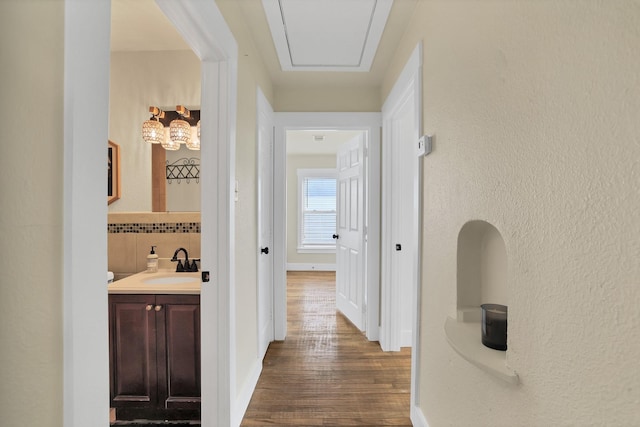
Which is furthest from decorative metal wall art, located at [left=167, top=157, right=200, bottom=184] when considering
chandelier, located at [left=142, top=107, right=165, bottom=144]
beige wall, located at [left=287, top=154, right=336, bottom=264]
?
beige wall, located at [left=287, top=154, right=336, bottom=264]

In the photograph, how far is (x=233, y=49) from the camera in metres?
1.74

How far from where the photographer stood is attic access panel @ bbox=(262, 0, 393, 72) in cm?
189

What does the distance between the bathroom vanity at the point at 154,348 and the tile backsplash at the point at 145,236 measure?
0.59m

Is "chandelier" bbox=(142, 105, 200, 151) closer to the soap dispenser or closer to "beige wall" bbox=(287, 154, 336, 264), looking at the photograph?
the soap dispenser

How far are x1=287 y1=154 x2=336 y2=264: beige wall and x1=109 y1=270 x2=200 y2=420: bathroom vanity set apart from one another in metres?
4.83

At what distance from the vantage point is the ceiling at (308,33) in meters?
1.91

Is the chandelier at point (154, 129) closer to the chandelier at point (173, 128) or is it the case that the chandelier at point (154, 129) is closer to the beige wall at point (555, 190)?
the chandelier at point (173, 128)

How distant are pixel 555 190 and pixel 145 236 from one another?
253 cm

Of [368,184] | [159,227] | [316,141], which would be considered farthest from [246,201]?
[316,141]

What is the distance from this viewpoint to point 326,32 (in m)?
2.17

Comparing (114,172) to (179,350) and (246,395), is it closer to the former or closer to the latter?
(179,350)

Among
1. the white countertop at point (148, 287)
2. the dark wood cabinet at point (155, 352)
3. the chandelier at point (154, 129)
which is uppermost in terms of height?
the chandelier at point (154, 129)

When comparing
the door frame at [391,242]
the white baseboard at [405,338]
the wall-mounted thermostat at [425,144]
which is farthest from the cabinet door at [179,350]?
the white baseboard at [405,338]

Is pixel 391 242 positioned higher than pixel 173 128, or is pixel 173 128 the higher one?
pixel 173 128
